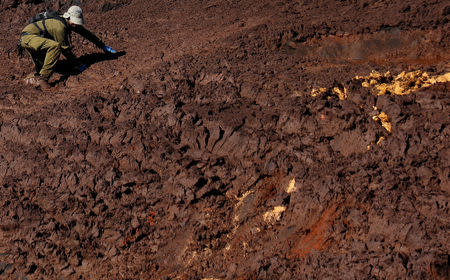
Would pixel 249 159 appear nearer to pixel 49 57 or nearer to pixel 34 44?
pixel 49 57

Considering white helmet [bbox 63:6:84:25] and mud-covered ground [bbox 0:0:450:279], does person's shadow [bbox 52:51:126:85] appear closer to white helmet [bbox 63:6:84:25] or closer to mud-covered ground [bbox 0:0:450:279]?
mud-covered ground [bbox 0:0:450:279]

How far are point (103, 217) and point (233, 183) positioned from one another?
3.67ft

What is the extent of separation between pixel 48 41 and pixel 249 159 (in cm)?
301

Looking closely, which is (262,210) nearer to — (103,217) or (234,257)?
(234,257)

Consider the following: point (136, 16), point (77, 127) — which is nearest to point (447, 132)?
point (77, 127)

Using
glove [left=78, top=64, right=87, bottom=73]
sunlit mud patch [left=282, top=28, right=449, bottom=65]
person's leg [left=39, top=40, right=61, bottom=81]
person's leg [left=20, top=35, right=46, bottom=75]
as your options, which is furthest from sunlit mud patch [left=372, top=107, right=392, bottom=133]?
person's leg [left=20, top=35, right=46, bottom=75]

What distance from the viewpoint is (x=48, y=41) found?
509cm

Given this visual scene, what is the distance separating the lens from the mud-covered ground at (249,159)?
9.99 feet

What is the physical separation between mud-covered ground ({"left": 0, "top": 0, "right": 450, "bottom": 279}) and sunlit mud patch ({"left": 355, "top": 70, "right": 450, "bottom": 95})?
0.02 m

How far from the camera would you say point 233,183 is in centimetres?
361

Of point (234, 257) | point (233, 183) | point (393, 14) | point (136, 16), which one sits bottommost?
point (234, 257)

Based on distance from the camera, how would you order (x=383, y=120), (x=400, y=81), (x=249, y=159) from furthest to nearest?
(x=400, y=81) < (x=249, y=159) < (x=383, y=120)

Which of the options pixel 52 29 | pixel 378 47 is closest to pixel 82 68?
pixel 52 29

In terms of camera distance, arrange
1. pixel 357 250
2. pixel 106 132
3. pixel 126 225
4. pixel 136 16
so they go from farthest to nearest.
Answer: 1. pixel 136 16
2. pixel 106 132
3. pixel 126 225
4. pixel 357 250
